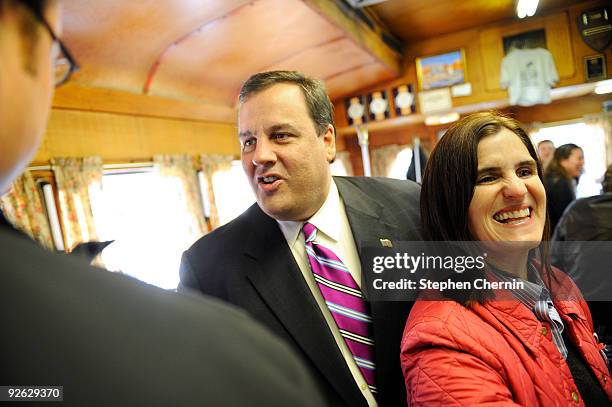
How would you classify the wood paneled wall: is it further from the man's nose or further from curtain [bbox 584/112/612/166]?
curtain [bbox 584/112/612/166]

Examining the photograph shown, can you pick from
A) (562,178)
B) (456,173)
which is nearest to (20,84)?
(456,173)

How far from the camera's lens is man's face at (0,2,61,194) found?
0.28m

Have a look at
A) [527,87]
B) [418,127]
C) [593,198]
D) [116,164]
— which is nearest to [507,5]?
[527,87]

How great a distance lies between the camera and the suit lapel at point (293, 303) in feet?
3.62

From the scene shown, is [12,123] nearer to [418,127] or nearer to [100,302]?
[100,302]

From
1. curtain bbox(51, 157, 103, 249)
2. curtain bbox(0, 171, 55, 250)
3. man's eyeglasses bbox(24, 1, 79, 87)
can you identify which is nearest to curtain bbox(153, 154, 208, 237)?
curtain bbox(51, 157, 103, 249)

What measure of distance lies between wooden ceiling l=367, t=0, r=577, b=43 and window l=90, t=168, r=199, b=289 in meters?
4.32

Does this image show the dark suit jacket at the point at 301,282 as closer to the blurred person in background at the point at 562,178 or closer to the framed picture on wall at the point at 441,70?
the blurred person in background at the point at 562,178

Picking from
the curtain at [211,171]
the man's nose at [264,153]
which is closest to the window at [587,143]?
the curtain at [211,171]

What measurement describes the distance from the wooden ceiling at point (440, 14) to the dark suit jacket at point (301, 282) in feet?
17.8

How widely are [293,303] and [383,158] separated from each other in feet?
29.0

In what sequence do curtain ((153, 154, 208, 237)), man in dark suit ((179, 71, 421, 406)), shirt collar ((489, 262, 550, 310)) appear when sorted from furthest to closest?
curtain ((153, 154, 208, 237)), man in dark suit ((179, 71, 421, 406)), shirt collar ((489, 262, 550, 310))

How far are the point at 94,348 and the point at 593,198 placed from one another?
7.24 ft

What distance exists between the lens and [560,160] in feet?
11.3
